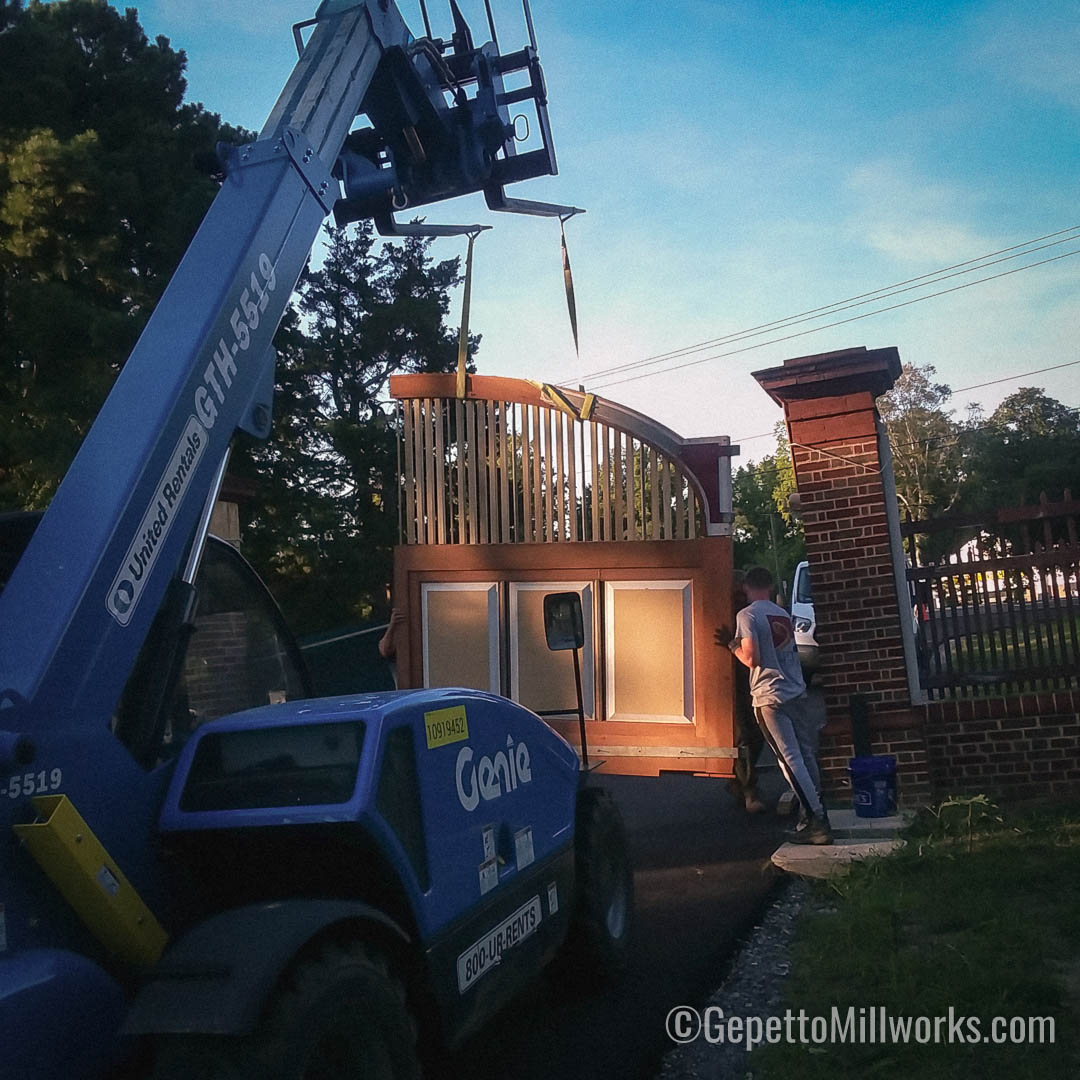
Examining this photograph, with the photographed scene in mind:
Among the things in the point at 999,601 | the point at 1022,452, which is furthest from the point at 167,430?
the point at 1022,452

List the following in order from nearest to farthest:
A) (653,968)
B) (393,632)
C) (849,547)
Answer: (653,968) → (849,547) → (393,632)

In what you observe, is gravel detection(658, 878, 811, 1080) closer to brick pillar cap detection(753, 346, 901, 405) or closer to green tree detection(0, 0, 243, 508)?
brick pillar cap detection(753, 346, 901, 405)

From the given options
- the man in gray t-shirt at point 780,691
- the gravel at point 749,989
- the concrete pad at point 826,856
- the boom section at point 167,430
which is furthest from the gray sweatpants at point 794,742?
the boom section at point 167,430

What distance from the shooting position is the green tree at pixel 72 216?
613 inches

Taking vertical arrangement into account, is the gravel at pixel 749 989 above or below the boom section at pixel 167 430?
below

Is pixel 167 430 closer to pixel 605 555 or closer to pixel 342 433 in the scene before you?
pixel 605 555

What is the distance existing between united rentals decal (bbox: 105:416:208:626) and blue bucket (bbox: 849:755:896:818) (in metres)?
5.20

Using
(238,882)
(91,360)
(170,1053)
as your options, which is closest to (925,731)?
(238,882)

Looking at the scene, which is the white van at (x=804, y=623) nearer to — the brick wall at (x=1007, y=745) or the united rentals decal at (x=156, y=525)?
the brick wall at (x=1007, y=745)

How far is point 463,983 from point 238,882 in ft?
2.58

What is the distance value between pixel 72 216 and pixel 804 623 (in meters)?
12.7

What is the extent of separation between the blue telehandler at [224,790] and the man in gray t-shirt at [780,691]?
2.67 metres

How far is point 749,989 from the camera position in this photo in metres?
4.75

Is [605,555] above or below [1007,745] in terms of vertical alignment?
above
